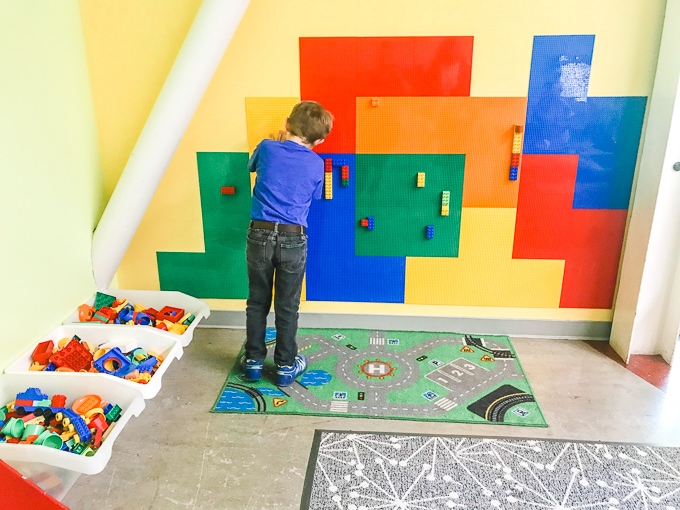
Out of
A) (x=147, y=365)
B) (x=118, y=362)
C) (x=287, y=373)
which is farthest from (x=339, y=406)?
(x=118, y=362)

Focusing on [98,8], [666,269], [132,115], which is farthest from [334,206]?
[666,269]

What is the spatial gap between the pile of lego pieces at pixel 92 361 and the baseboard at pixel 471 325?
90 centimetres

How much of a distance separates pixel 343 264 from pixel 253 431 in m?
1.03

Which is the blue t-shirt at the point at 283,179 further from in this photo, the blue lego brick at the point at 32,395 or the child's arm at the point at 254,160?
the blue lego brick at the point at 32,395

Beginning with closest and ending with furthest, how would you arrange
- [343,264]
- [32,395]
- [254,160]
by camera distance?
[32,395], [254,160], [343,264]

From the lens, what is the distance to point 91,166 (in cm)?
259

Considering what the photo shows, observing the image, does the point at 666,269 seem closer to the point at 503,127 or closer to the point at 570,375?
the point at 570,375

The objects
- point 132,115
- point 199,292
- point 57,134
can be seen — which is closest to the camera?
point 57,134

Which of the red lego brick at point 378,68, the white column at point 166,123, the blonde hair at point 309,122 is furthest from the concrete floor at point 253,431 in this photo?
the red lego brick at point 378,68

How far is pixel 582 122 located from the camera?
2572mm

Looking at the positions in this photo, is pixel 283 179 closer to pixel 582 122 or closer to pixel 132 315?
pixel 132 315

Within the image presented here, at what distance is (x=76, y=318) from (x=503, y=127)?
85.5 inches

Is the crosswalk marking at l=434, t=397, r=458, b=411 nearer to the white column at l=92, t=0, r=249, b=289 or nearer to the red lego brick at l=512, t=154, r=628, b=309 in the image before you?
the red lego brick at l=512, t=154, r=628, b=309

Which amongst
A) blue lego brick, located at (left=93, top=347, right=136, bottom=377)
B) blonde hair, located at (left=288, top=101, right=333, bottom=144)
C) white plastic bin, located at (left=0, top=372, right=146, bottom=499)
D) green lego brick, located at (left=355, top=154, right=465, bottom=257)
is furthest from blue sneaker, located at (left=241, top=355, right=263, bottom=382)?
blonde hair, located at (left=288, top=101, right=333, bottom=144)
